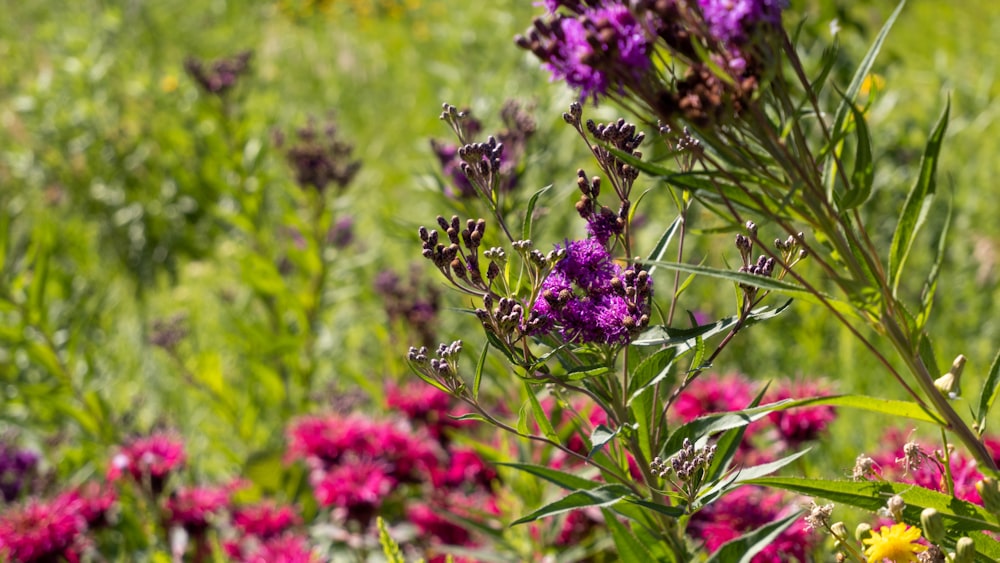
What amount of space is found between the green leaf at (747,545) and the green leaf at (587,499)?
0.14 m

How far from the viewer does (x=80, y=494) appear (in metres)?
2.39

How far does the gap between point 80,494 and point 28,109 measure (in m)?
3.36

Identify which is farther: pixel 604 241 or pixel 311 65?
pixel 311 65

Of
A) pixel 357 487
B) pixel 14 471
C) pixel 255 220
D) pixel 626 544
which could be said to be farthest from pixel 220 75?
pixel 626 544

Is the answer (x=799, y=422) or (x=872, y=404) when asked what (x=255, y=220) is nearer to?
(x=799, y=422)

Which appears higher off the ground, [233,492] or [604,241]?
[604,241]

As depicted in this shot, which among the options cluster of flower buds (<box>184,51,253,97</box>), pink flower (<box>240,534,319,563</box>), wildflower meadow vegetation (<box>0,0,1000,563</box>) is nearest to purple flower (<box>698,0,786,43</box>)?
wildflower meadow vegetation (<box>0,0,1000,563</box>)

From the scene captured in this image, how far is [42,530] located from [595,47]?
1.91 m

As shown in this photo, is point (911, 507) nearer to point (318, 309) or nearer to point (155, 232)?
point (318, 309)

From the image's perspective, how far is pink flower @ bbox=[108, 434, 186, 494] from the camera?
2.29 meters

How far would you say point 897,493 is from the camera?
1.02 metres

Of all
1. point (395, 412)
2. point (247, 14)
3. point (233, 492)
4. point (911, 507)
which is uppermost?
point (911, 507)

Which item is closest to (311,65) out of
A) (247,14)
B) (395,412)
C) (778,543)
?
(247,14)

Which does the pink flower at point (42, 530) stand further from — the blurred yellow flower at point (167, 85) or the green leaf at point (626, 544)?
the blurred yellow flower at point (167, 85)
